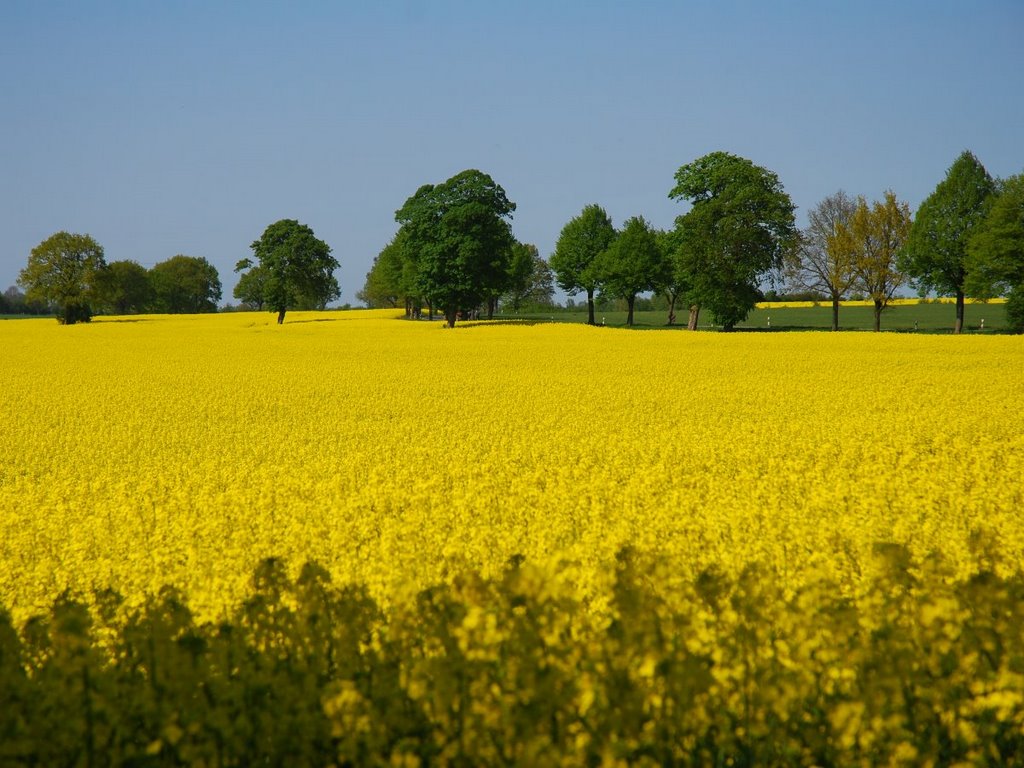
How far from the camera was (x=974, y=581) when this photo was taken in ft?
16.1

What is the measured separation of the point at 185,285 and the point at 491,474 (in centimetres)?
14485

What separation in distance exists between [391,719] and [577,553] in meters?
3.37

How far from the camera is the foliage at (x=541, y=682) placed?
3.92 m

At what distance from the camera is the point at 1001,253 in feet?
181

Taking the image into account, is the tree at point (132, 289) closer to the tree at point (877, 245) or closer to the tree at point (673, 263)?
the tree at point (673, 263)

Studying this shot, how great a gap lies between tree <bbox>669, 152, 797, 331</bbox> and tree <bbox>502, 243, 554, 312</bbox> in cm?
4117

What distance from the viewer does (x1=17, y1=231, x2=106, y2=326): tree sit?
7981 cm

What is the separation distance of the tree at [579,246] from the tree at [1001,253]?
39423 millimetres

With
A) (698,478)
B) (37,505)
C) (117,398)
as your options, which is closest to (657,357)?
(117,398)

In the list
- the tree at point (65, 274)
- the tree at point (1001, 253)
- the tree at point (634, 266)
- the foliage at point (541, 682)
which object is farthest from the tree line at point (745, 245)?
the foliage at point (541, 682)

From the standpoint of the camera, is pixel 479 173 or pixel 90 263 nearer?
pixel 479 173

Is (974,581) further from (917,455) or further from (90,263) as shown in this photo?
(90,263)

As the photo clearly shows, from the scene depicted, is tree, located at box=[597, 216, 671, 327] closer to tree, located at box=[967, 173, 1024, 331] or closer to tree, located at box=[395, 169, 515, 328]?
tree, located at box=[395, 169, 515, 328]

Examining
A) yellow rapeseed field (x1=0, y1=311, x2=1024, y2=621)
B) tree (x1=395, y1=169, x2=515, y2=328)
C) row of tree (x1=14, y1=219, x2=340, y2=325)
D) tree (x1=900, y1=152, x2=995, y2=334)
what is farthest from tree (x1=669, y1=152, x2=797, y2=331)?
row of tree (x1=14, y1=219, x2=340, y2=325)
